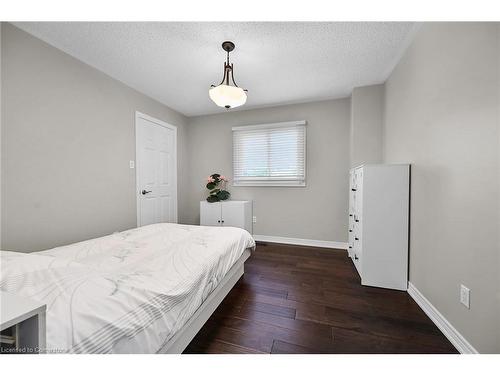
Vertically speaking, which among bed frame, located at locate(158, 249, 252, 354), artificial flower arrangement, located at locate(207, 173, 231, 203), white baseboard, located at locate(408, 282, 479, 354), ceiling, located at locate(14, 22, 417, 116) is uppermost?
ceiling, located at locate(14, 22, 417, 116)

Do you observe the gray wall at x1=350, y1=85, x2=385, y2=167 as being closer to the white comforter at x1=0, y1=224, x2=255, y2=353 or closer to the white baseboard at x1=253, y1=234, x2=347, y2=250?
the white baseboard at x1=253, y1=234, x2=347, y2=250

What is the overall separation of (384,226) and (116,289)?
2.21 metres

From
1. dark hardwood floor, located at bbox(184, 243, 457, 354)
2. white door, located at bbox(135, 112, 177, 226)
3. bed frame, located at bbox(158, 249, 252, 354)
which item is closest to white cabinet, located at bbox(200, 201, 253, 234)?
white door, located at bbox(135, 112, 177, 226)

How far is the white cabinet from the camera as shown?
3217 mm

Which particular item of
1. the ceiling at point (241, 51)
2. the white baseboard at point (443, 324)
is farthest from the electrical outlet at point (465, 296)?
the ceiling at point (241, 51)

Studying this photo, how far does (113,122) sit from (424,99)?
331cm

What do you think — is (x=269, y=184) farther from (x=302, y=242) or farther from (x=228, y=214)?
(x=302, y=242)

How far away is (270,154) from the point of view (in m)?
3.41

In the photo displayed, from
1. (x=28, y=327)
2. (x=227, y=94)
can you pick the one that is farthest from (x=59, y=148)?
(x=28, y=327)

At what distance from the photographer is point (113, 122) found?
243 centimetres

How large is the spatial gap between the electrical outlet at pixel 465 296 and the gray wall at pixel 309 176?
187 cm

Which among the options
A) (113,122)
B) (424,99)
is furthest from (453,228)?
(113,122)

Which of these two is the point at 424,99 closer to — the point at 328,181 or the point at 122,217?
the point at 328,181

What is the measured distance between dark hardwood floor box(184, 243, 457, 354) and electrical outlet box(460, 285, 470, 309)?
1.01 feet
